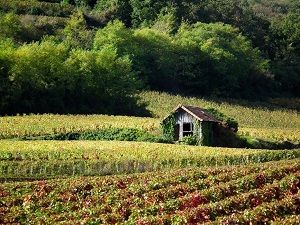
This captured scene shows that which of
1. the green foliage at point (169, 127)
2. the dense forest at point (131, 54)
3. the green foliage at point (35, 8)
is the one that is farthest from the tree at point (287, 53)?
the green foliage at point (169, 127)

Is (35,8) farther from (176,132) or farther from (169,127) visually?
(176,132)

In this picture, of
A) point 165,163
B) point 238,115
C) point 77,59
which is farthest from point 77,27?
point 165,163

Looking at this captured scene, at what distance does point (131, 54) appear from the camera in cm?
8088

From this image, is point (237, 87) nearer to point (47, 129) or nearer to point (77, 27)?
point (77, 27)

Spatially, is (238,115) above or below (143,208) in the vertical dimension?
above

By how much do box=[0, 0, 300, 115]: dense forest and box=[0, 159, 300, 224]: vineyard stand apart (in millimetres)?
37322

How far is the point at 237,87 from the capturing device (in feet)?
292

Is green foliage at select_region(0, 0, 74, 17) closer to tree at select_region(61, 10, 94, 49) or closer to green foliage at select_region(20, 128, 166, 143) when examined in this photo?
tree at select_region(61, 10, 94, 49)

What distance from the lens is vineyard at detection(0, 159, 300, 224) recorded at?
17172 mm

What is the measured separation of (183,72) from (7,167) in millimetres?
56152

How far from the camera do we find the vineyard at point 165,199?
676 inches

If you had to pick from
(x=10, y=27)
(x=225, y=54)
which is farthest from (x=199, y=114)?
(x=10, y=27)

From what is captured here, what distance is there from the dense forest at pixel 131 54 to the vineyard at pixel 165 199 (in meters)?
37.3

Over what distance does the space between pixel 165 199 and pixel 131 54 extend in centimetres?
6174
